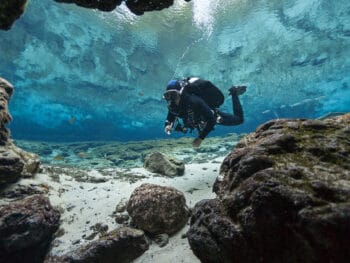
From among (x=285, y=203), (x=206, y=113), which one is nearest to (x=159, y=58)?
(x=206, y=113)

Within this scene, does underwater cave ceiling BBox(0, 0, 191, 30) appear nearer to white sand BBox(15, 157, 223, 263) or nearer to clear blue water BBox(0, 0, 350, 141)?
white sand BBox(15, 157, 223, 263)

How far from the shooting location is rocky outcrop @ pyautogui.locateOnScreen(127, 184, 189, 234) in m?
4.89

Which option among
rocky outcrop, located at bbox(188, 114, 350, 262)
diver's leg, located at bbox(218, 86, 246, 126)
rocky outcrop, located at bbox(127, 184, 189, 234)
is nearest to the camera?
rocky outcrop, located at bbox(188, 114, 350, 262)

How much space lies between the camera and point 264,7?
20.3 m

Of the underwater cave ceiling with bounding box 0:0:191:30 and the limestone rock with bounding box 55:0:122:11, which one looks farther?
the limestone rock with bounding box 55:0:122:11

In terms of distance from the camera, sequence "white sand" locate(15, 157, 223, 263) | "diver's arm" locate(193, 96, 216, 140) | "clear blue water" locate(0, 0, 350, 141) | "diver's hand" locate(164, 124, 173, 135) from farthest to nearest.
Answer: "clear blue water" locate(0, 0, 350, 141), "diver's hand" locate(164, 124, 173, 135), "diver's arm" locate(193, 96, 216, 140), "white sand" locate(15, 157, 223, 263)

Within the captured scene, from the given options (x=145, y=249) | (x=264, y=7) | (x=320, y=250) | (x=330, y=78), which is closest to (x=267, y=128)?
(x=320, y=250)

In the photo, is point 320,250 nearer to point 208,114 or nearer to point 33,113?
point 208,114

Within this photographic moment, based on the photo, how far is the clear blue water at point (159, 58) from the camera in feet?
71.3

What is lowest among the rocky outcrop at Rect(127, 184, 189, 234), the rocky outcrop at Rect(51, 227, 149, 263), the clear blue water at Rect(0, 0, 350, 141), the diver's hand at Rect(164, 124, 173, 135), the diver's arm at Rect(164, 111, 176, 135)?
the rocky outcrop at Rect(51, 227, 149, 263)

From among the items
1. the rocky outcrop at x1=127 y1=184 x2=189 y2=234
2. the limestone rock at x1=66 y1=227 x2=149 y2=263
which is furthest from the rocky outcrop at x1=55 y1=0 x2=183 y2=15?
the limestone rock at x1=66 y1=227 x2=149 y2=263

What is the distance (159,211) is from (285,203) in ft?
9.08

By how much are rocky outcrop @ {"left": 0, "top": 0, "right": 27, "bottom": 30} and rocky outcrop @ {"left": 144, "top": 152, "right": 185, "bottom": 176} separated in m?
6.10

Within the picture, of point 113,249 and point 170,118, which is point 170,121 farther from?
point 113,249
